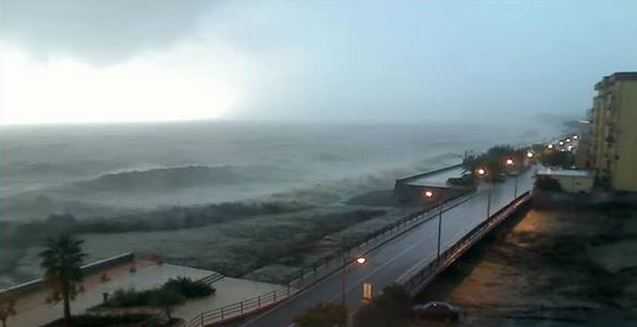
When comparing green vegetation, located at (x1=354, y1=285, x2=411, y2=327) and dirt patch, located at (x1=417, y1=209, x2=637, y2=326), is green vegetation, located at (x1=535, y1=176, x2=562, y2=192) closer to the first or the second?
dirt patch, located at (x1=417, y1=209, x2=637, y2=326)

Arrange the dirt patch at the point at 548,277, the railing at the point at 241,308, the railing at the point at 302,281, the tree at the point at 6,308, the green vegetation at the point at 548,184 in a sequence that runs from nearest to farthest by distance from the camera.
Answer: the tree at the point at 6,308
the railing at the point at 241,308
the railing at the point at 302,281
the dirt patch at the point at 548,277
the green vegetation at the point at 548,184

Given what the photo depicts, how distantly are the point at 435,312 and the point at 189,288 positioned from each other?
31.5 ft

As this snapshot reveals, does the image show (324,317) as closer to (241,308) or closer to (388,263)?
(241,308)

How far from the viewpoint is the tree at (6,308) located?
17344 millimetres

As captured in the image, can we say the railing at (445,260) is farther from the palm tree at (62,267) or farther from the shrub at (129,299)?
the palm tree at (62,267)

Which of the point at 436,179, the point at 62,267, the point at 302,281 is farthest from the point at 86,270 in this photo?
the point at 436,179

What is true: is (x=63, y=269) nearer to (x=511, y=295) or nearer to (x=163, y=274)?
(x=163, y=274)

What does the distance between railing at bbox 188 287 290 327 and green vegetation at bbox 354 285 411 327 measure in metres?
4.98

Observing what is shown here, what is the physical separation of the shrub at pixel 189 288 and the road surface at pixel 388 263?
4.04 metres

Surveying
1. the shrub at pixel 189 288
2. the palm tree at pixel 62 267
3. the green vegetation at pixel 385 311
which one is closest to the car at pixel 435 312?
the green vegetation at pixel 385 311

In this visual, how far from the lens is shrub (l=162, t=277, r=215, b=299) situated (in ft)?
69.6

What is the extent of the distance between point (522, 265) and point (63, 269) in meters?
20.1

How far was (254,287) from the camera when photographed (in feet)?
73.9

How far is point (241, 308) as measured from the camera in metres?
18.6
